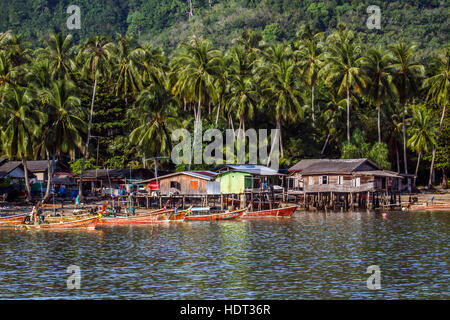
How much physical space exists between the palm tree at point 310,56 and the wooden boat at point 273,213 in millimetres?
28725

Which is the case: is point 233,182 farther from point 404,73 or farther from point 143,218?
point 404,73

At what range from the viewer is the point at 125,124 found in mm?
97500

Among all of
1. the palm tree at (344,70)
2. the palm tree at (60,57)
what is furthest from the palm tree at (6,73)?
the palm tree at (344,70)

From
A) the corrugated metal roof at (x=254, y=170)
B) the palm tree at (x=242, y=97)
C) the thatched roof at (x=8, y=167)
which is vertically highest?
the palm tree at (x=242, y=97)

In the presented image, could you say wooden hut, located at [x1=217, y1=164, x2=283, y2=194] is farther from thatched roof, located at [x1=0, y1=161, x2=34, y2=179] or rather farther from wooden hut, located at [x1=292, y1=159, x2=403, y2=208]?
thatched roof, located at [x1=0, y1=161, x2=34, y2=179]

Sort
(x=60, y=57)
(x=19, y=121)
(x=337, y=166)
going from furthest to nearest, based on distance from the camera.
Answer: (x=60, y=57)
(x=337, y=166)
(x=19, y=121)

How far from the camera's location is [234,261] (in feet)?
143

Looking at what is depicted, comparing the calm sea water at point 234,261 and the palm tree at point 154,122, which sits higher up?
the palm tree at point 154,122

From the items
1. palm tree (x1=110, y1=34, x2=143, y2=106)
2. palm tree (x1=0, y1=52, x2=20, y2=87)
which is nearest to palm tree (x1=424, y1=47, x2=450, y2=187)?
palm tree (x1=110, y1=34, x2=143, y2=106)

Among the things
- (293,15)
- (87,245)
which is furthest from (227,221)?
(293,15)

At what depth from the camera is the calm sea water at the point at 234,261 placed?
3431cm

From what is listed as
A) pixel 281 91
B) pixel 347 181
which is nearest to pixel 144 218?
pixel 347 181

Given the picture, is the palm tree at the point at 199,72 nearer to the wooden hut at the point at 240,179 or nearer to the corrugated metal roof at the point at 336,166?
the wooden hut at the point at 240,179

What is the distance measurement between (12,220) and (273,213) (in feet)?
92.2
